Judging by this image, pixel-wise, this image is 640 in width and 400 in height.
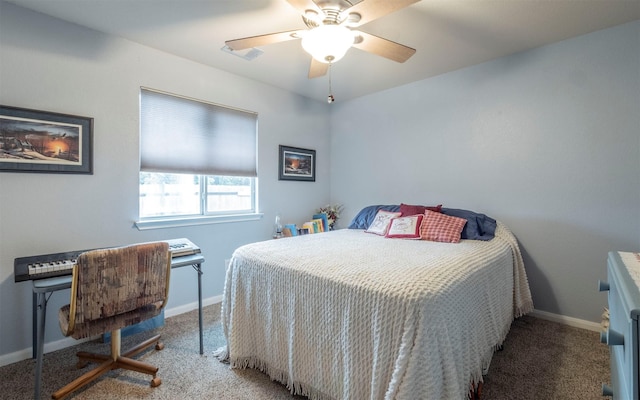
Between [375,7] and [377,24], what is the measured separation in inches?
27.0

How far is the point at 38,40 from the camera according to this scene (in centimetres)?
206

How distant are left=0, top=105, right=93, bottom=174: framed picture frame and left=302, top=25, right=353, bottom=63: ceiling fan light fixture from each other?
6.16 feet

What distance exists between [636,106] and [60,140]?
4365 mm

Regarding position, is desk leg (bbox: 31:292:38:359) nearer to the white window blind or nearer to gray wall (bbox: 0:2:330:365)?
gray wall (bbox: 0:2:330:365)

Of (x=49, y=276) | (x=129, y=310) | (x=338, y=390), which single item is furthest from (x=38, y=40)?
(x=338, y=390)

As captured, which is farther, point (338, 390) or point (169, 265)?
point (169, 265)

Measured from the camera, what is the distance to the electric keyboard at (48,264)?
1.62 m

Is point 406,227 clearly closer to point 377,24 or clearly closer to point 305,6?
point 377,24

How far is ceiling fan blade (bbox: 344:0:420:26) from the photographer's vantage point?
57.4 inches

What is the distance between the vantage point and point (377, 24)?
83.9 inches

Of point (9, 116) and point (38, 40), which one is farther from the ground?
point (38, 40)

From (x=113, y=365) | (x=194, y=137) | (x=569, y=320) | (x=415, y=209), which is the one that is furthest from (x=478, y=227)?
(x=113, y=365)

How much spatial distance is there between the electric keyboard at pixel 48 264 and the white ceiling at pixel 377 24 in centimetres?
171

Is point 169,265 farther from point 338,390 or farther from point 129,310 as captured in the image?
point 338,390
